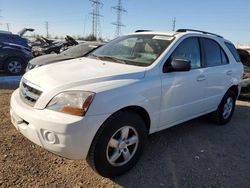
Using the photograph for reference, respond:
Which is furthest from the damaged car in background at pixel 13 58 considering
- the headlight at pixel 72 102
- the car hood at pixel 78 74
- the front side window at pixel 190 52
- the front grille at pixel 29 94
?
the headlight at pixel 72 102

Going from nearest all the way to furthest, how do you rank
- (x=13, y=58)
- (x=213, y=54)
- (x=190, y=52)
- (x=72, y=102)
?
(x=72, y=102), (x=190, y=52), (x=213, y=54), (x=13, y=58)

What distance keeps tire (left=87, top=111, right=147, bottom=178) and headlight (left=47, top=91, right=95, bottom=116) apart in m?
0.30

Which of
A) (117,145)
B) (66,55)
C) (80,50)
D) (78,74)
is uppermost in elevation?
(78,74)

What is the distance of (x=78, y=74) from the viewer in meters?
3.34

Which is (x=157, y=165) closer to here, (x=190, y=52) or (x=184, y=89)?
(x=184, y=89)

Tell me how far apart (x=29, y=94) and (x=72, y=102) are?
0.66m

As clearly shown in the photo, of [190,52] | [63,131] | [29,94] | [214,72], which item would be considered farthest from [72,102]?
[214,72]

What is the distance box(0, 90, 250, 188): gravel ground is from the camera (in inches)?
127

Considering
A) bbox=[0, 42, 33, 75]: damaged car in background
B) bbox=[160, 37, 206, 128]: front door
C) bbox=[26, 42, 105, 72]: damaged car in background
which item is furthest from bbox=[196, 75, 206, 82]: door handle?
bbox=[0, 42, 33, 75]: damaged car in background

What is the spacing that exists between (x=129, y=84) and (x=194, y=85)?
143 cm

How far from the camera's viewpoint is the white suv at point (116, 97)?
2877 millimetres

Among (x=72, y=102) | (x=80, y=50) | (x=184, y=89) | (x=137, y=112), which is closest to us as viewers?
(x=72, y=102)

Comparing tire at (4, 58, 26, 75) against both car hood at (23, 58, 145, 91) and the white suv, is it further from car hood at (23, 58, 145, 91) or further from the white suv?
car hood at (23, 58, 145, 91)

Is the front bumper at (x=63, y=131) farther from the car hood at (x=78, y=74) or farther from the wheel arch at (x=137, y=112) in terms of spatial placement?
the car hood at (x=78, y=74)
